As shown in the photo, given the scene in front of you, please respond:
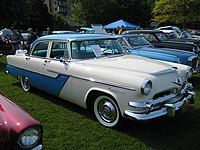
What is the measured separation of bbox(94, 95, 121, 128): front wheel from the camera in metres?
5.05

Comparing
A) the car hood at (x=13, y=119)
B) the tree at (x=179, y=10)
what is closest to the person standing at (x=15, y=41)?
the car hood at (x=13, y=119)

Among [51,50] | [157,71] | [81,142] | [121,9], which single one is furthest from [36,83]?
[121,9]

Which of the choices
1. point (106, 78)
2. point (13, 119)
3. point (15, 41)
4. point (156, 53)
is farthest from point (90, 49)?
point (15, 41)

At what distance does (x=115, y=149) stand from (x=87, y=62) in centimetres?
181

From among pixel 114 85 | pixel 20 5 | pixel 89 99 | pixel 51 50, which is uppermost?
pixel 20 5

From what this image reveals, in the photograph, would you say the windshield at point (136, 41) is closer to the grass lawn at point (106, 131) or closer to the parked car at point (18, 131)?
the grass lawn at point (106, 131)

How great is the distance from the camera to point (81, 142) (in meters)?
4.73

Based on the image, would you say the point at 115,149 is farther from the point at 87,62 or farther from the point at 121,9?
the point at 121,9

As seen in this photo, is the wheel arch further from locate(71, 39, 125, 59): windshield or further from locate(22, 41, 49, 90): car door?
locate(22, 41, 49, 90): car door

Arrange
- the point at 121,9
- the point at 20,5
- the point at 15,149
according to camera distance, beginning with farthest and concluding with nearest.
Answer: the point at 121,9
the point at 20,5
the point at 15,149

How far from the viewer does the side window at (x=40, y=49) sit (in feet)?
21.8

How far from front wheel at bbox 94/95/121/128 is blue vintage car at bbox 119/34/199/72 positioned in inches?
139

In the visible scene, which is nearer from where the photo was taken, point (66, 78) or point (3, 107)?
point (3, 107)

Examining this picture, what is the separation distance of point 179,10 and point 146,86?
31.9 metres
